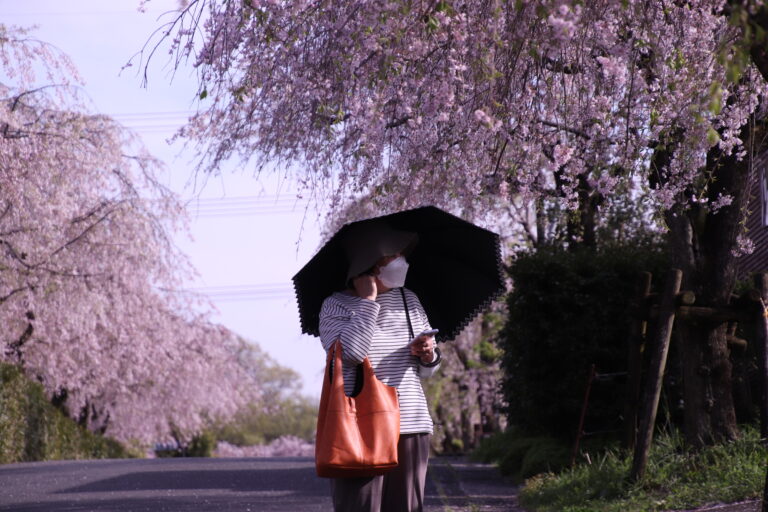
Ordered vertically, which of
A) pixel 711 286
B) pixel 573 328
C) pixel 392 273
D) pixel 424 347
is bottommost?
pixel 424 347

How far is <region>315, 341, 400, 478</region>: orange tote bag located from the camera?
4.39 metres

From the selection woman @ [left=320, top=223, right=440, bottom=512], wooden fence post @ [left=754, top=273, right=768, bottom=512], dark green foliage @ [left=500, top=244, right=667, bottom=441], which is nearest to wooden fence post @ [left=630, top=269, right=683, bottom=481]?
wooden fence post @ [left=754, top=273, right=768, bottom=512]

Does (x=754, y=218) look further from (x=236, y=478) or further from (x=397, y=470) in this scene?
(x=397, y=470)

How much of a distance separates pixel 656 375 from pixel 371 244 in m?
4.64

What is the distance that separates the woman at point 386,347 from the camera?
15.0 feet

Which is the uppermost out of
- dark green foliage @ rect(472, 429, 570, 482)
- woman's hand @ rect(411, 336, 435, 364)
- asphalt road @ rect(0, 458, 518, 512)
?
woman's hand @ rect(411, 336, 435, 364)

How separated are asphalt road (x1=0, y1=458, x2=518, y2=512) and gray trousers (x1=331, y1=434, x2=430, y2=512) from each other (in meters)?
3.21

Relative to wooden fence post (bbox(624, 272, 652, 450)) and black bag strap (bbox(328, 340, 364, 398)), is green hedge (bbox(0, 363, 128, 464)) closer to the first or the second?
wooden fence post (bbox(624, 272, 652, 450))

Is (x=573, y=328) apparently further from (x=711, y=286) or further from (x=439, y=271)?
(x=439, y=271)

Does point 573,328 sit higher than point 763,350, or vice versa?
point 573,328

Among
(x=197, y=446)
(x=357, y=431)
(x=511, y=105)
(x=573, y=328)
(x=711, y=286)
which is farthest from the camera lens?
(x=197, y=446)

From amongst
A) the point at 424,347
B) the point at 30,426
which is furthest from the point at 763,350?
the point at 30,426

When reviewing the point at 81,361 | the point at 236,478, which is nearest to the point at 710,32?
the point at 236,478

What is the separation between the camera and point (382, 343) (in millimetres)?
4699
